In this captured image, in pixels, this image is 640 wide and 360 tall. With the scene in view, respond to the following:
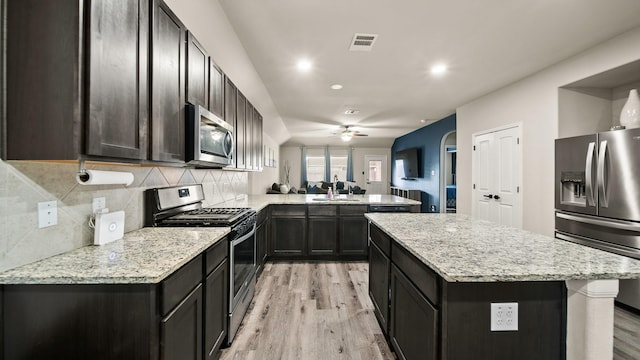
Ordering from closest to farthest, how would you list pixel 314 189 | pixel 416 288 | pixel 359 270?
pixel 416 288 < pixel 359 270 < pixel 314 189

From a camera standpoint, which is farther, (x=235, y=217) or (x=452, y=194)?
(x=452, y=194)

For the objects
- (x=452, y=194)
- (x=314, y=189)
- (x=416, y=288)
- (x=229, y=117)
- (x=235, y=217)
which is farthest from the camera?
(x=314, y=189)

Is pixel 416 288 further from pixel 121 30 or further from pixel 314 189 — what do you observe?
pixel 314 189

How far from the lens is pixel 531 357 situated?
1202 millimetres

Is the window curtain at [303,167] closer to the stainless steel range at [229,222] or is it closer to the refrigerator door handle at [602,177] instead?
the stainless steel range at [229,222]

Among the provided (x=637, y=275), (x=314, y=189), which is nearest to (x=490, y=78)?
(x=637, y=275)

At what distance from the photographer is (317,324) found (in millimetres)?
2359

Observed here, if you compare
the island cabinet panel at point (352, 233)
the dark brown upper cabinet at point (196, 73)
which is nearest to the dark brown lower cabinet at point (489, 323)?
the dark brown upper cabinet at point (196, 73)

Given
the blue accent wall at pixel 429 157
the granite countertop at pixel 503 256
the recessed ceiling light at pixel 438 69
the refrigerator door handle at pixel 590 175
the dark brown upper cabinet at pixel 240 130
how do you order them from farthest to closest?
1. the blue accent wall at pixel 429 157
2. the recessed ceiling light at pixel 438 69
3. the dark brown upper cabinet at pixel 240 130
4. the refrigerator door handle at pixel 590 175
5. the granite countertop at pixel 503 256

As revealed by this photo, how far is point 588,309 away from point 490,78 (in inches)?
138

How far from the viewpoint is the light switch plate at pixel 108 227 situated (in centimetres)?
142

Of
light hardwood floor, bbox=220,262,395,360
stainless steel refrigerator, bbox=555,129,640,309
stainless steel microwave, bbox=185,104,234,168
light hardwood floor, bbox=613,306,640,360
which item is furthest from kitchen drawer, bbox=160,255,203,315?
stainless steel refrigerator, bbox=555,129,640,309

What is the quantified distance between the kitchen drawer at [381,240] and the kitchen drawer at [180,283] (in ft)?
4.04

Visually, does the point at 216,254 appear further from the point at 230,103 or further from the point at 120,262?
the point at 230,103
